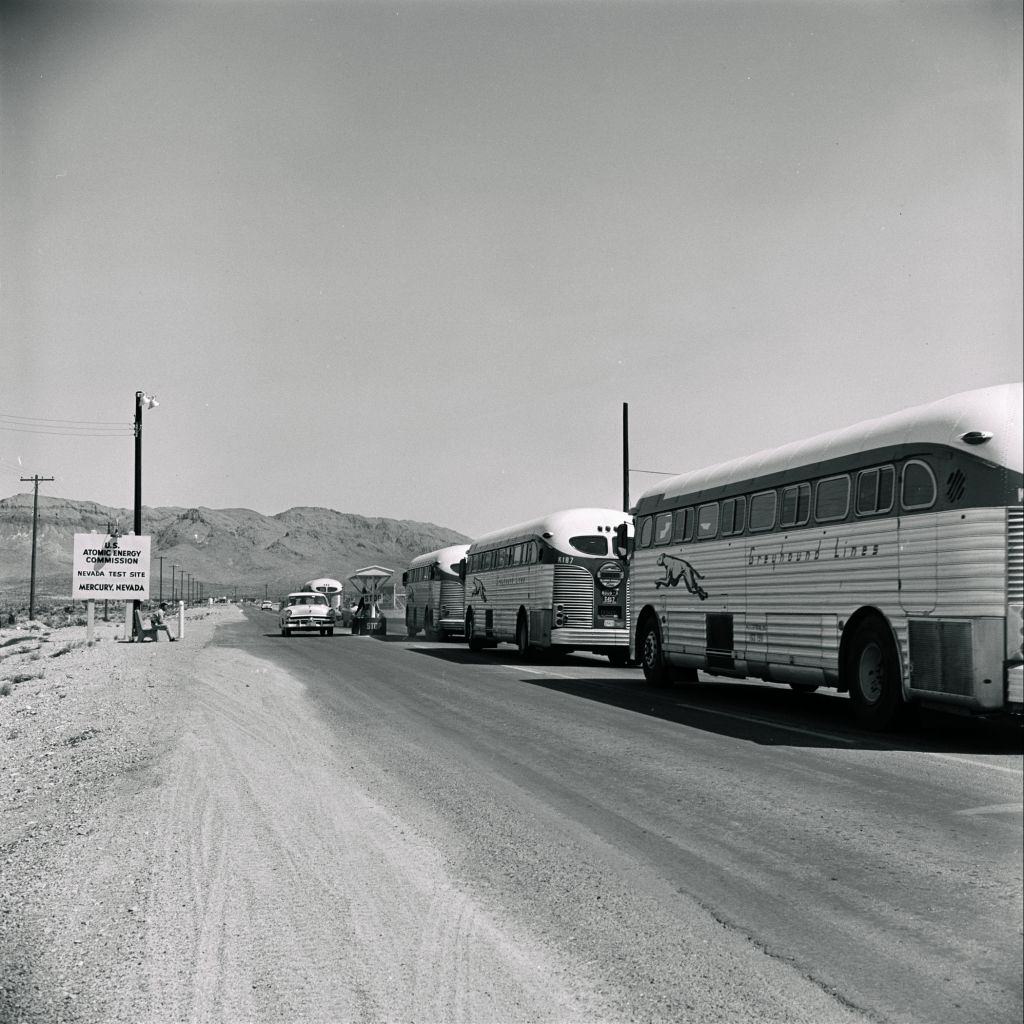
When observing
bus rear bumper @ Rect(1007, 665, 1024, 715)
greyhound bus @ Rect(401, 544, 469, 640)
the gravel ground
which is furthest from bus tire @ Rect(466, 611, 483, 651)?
bus rear bumper @ Rect(1007, 665, 1024, 715)

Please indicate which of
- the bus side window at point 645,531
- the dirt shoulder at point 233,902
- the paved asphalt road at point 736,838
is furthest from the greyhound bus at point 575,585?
the dirt shoulder at point 233,902

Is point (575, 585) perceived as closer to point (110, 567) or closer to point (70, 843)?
point (110, 567)

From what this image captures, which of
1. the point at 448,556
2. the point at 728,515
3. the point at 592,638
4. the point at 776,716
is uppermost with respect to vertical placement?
the point at 728,515

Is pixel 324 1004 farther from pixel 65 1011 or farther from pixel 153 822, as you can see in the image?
pixel 153 822

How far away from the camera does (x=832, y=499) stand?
11.5 m

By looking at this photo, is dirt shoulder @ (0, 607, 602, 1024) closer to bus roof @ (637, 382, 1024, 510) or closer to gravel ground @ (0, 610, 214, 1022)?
gravel ground @ (0, 610, 214, 1022)

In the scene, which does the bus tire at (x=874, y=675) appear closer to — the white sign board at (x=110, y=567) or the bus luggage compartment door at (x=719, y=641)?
the bus luggage compartment door at (x=719, y=641)

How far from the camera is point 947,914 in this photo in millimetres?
4750

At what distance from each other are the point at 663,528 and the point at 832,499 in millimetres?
5455

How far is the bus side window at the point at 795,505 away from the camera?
12.2 metres

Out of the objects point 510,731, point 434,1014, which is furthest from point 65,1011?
point 510,731

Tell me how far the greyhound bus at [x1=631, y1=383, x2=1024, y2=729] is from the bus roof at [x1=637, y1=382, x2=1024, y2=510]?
24mm

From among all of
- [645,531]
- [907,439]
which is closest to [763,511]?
[907,439]

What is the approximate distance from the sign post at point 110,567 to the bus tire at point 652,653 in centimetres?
1907
